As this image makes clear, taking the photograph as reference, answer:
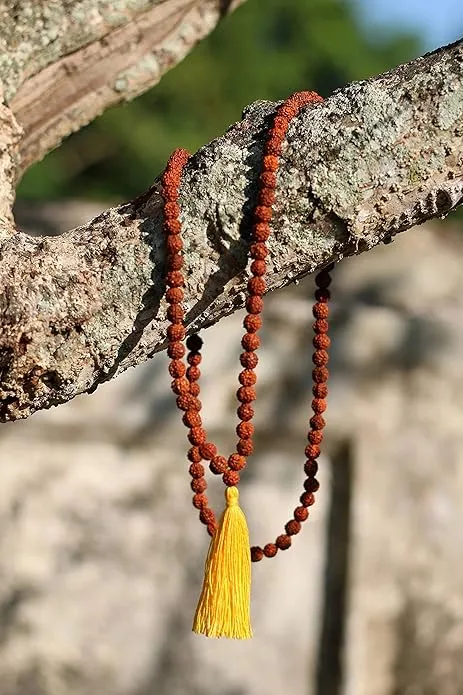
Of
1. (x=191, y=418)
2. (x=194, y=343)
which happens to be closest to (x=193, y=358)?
(x=194, y=343)

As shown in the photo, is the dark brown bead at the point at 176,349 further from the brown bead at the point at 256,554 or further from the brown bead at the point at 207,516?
the brown bead at the point at 256,554

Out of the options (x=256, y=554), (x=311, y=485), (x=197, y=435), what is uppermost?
(x=197, y=435)

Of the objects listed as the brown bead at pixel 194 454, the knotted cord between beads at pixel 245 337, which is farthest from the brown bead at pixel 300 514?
the brown bead at pixel 194 454

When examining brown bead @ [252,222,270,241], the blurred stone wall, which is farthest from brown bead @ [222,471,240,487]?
the blurred stone wall

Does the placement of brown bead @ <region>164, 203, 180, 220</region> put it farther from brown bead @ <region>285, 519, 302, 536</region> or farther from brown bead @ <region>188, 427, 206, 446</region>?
brown bead @ <region>285, 519, 302, 536</region>

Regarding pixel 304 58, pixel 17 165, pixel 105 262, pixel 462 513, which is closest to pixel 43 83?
pixel 17 165

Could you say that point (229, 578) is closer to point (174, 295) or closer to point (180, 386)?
point (180, 386)
